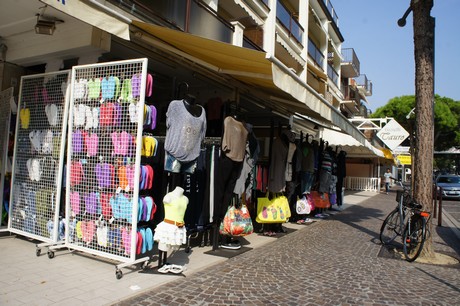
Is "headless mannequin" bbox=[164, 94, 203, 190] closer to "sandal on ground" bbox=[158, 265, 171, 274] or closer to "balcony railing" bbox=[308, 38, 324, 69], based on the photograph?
"sandal on ground" bbox=[158, 265, 171, 274]

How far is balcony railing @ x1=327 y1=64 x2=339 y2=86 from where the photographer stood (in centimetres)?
2545

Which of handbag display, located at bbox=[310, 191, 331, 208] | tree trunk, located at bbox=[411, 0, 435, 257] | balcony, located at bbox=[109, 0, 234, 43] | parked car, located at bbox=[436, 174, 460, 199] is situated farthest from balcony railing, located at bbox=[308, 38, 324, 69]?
tree trunk, located at bbox=[411, 0, 435, 257]

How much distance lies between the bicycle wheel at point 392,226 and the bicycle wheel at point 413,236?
57cm

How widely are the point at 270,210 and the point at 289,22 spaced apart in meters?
14.1

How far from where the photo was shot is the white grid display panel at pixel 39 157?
4.85m

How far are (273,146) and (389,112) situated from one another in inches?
1627

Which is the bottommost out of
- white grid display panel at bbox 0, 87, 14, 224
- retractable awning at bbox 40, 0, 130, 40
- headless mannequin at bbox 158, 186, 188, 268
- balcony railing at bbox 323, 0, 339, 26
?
headless mannequin at bbox 158, 186, 188, 268

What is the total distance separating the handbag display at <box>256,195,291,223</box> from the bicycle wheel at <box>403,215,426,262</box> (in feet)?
7.11

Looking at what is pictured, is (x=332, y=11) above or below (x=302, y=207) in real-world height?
above

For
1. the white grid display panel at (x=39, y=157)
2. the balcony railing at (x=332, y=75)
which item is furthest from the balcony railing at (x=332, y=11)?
the white grid display panel at (x=39, y=157)

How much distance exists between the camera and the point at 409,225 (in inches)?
231

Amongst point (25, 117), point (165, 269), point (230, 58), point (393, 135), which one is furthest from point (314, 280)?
point (393, 135)

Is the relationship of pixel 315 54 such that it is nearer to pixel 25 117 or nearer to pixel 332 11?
pixel 332 11

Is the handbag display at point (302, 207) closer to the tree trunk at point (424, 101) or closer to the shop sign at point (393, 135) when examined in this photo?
the tree trunk at point (424, 101)
